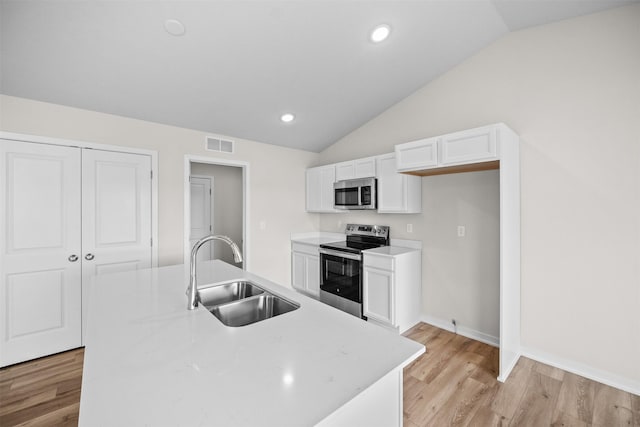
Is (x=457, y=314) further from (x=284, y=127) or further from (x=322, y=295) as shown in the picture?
(x=284, y=127)

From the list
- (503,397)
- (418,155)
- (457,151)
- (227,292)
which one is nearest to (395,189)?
(418,155)

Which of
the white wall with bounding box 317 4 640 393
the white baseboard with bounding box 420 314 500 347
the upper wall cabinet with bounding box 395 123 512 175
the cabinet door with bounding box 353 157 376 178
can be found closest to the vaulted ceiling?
the white wall with bounding box 317 4 640 393

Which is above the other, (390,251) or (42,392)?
(390,251)

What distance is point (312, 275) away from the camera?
4000mm

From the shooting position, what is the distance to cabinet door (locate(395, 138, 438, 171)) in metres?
2.68

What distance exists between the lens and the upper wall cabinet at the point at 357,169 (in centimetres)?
351

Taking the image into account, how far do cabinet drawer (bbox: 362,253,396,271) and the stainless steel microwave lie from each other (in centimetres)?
66

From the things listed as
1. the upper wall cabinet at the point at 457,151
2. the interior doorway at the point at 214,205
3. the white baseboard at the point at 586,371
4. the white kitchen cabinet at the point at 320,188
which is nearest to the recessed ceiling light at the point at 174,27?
the upper wall cabinet at the point at 457,151

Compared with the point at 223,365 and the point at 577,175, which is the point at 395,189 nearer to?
the point at 577,175

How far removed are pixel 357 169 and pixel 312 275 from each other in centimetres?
165

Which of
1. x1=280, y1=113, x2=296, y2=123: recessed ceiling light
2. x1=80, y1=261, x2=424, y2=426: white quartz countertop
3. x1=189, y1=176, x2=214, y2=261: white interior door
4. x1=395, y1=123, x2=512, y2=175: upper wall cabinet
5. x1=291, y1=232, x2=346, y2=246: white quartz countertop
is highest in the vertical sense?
x1=280, y1=113, x2=296, y2=123: recessed ceiling light

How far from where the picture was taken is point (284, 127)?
372cm

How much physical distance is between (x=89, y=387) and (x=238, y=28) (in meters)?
2.36

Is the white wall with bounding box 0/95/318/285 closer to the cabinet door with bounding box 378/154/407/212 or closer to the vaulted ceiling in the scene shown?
the vaulted ceiling
